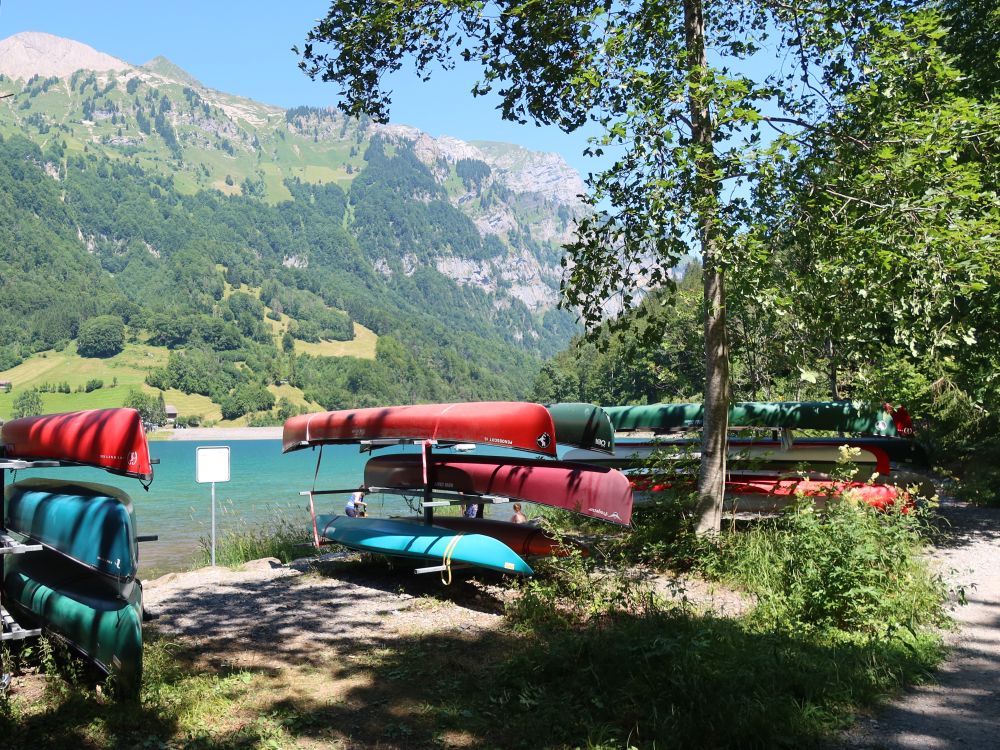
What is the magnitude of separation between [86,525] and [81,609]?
27.7 inches

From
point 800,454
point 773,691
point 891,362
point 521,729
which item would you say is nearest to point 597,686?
point 521,729

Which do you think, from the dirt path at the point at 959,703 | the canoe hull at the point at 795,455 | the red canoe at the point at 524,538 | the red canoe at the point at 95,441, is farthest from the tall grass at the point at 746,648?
the canoe hull at the point at 795,455

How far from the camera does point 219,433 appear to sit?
146 meters

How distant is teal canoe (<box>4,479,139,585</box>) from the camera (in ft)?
22.4

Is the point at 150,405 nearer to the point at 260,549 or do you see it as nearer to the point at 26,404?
the point at 26,404

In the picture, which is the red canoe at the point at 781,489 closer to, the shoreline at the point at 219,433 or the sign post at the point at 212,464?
the sign post at the point at 212,464

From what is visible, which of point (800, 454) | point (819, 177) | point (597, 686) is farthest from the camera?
point (800, 454)

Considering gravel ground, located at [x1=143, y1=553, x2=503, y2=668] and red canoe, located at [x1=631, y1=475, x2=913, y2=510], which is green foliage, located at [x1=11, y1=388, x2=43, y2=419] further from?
red canoe, located at [x1=631, y1=475, x2=913, y2=510]

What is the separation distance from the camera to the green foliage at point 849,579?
716 centimetres

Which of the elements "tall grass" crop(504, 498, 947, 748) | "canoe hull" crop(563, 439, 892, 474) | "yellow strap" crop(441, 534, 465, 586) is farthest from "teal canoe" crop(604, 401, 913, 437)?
"yellow strap" crop(441, 534, 465, 586)

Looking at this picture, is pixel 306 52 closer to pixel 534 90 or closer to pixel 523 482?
pixel 534 90

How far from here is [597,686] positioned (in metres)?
5.98

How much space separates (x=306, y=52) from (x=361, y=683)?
8.13 m

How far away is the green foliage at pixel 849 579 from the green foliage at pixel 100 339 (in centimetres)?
19405
